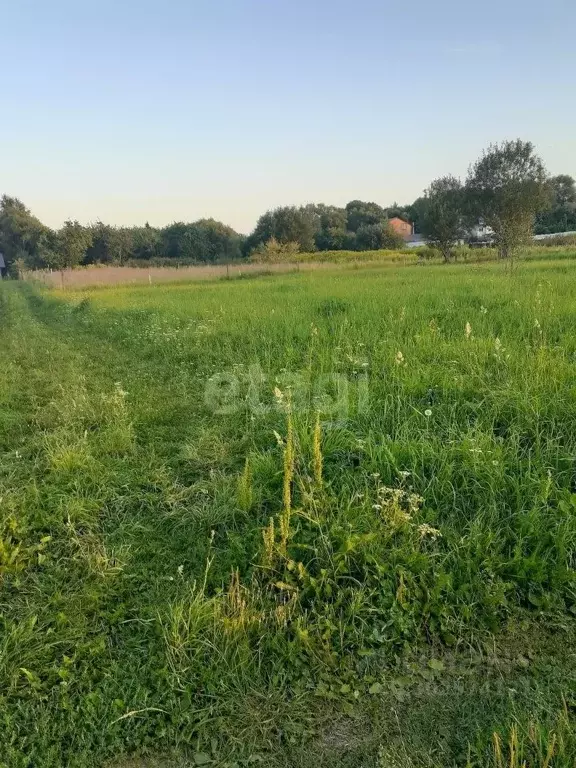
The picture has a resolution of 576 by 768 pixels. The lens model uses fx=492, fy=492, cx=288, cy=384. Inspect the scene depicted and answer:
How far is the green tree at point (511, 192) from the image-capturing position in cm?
2458

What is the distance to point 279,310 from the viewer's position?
10.0 metres

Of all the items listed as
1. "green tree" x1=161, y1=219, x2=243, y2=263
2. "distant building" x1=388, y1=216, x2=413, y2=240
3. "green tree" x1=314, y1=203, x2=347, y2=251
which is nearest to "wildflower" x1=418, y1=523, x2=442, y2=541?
"green tree" x1=161, y1=219, x2=243, y2=263

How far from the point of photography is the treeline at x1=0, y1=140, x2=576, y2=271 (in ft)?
83.0

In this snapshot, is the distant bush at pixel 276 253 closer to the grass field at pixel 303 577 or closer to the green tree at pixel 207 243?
the green tree at pixel 207 243

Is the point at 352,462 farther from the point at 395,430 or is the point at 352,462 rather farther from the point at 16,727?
the point at 16,727

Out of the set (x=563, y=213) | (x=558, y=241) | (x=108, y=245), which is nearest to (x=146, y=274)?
(x=108, y=245)

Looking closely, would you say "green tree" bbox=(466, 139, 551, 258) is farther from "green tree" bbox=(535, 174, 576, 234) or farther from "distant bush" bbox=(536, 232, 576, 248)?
"green tree" bbox=(535, 174, 576, 234)

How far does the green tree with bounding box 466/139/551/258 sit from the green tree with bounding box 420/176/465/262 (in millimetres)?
6334

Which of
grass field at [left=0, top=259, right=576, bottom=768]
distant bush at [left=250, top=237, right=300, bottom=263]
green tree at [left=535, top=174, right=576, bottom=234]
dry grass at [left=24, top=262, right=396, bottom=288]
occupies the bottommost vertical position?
grass field at [left=0, top=259, right=576, bottom=768]

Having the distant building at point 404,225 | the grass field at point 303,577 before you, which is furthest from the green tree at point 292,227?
the grass field at point 303,577

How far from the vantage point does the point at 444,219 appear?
34938 millimetres

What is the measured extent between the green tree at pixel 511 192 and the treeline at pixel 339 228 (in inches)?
1.9

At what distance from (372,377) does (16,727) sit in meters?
3.97

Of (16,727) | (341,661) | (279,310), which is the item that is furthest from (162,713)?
(279,310)
